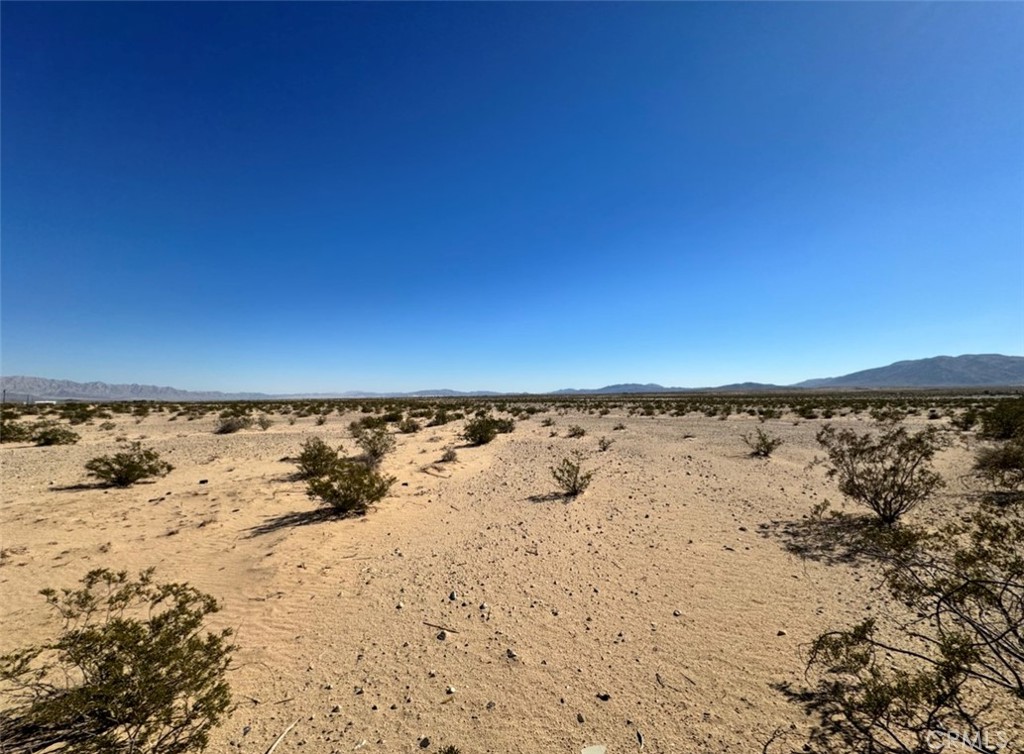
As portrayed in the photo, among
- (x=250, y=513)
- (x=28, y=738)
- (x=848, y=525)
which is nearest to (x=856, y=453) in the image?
(x=848, y=525)

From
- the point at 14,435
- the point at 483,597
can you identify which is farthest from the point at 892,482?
the point at 14,435

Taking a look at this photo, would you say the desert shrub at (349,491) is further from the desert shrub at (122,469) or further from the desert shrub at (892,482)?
the desert shrub at (892,482)

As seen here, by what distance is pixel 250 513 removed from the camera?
27.5ft

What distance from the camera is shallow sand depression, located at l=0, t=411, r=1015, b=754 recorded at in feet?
11.1

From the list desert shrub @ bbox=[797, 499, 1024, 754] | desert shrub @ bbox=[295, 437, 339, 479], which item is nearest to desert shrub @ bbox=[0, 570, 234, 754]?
desert shrub @ bbox=[797, 499, 1024, 754]

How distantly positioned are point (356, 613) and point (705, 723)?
379 centimetres

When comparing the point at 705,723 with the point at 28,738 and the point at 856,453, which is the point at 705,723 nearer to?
the point at 28,738

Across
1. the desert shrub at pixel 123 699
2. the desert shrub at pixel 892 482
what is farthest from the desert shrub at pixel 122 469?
the desert shrub at pixel 892 482

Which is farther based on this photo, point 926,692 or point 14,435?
point 14,435

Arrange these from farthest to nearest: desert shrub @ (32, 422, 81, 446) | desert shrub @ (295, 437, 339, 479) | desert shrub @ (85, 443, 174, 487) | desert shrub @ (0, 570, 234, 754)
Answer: desert shrub @ (32, 422, 81, 446) → desert shrub @ (295, 437, 339, 479) → desert shrub @ (85, 443, 174, 487) → desert shrub @ (0, 570, 234, 754)

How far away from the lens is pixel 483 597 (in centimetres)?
530

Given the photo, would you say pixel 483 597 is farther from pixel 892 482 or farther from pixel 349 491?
pixel 892 482

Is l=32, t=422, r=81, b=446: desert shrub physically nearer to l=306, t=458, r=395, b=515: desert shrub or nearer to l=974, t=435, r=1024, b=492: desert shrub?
l=306, t=458, r=395, b=515: desert shrub

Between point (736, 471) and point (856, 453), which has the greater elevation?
point (856, 453)
